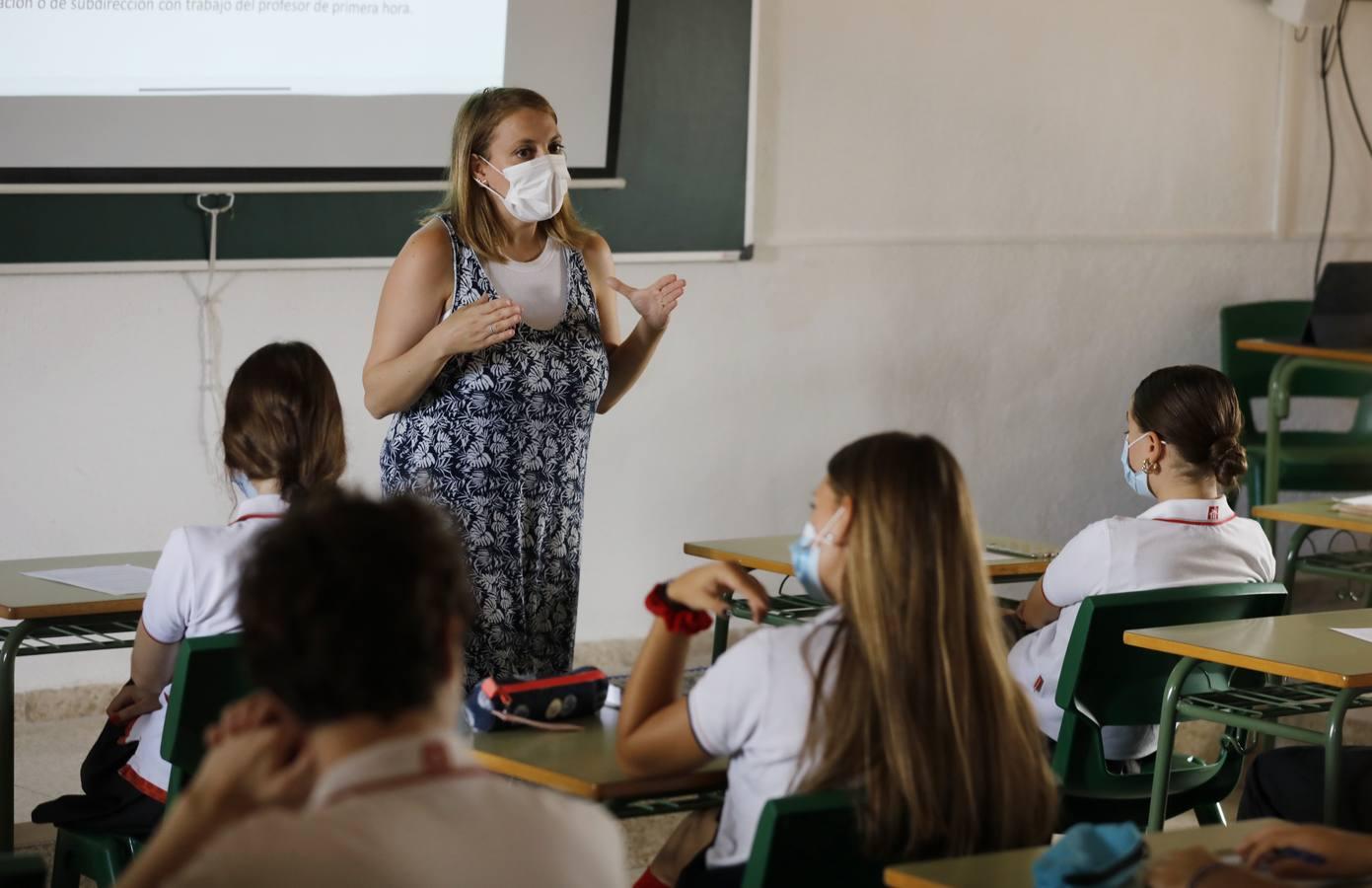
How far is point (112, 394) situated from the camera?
4.76m

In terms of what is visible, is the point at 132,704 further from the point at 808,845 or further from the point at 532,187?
the point at 808,845

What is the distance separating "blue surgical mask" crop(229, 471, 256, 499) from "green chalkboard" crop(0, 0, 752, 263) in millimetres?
2042

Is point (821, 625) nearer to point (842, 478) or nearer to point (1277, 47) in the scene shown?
point (842, 478)

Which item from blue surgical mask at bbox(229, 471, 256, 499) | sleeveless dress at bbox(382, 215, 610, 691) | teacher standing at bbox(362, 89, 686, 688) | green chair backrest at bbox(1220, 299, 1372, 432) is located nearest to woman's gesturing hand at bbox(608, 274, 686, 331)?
teacher standing at bbox(362, 89, 686, 688)

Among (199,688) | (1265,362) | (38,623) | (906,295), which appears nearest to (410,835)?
(199,688)

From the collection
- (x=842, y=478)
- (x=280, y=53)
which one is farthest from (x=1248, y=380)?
(x=842, y=478)

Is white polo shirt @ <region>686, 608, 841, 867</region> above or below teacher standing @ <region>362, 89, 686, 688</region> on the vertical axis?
below

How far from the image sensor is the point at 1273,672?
9.35 ft

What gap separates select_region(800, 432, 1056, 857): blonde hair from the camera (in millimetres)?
2037

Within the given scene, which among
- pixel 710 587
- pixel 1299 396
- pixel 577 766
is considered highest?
pixel 1299 396

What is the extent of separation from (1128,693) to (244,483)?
158 centimetres

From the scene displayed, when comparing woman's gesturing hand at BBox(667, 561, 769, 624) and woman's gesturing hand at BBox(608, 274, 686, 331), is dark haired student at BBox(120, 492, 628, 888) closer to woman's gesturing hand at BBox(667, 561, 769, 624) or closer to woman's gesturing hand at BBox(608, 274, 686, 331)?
woman's gesturing hand at BBox(667, 561, 769, 624)

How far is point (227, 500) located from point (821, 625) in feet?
10.5

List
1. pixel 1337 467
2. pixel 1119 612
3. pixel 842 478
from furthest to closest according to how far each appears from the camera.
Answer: pixel 1337 467, pixel 1119 612, pixel 842 478
